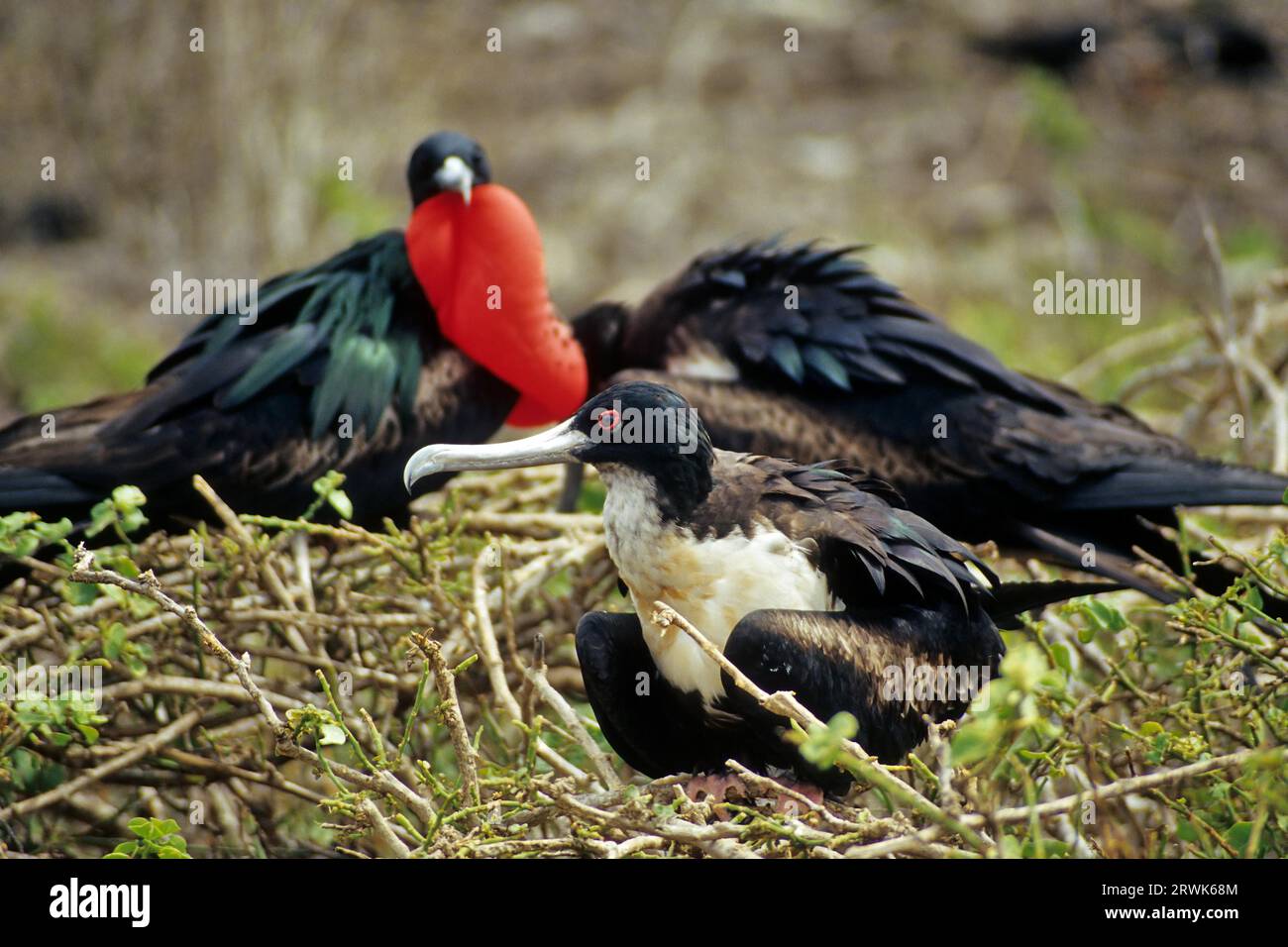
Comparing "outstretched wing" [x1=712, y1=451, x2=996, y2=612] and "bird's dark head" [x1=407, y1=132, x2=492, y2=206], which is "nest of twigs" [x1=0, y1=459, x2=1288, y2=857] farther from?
"bird's dark head" [x1=407, y1=132, x2=492, y2=206]

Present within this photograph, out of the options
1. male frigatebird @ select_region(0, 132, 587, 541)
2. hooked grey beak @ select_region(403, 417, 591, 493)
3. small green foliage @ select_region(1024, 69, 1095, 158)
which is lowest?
Answer: hooked grey beak @ select_region(403, 417, 591, 493)

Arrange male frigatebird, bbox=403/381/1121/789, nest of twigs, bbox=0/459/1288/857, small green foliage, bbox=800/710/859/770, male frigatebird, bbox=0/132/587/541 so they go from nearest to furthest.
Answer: small green foliage, bbox=800/710/859/770 → nest of twigs, bbox=0/459/1288/857 → male frigatebird, bbox=403/381/1121/789 → male frigatebird, bbox=0/132/587/541

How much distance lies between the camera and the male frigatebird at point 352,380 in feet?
13.6

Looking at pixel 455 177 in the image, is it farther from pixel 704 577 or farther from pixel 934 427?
pixel 704 577

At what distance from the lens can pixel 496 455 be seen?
2953mm

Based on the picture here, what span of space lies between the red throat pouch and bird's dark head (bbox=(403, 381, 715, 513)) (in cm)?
153

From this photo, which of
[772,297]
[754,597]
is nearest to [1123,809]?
[754,597]

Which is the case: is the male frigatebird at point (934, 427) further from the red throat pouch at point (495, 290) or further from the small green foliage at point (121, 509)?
the small green foliage at point (121, 509)

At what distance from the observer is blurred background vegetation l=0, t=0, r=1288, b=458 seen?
28.9ft

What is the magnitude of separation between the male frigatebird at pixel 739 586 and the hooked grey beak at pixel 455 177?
166 cm

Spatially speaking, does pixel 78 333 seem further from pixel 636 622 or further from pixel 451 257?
pixel 636 622

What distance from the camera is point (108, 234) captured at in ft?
32.6

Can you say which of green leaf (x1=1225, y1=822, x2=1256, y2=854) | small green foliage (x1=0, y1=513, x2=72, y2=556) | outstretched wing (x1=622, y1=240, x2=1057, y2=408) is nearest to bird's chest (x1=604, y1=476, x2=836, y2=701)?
→ green leaf (x1=1225, y1=822, x2=1256, y2=854)
